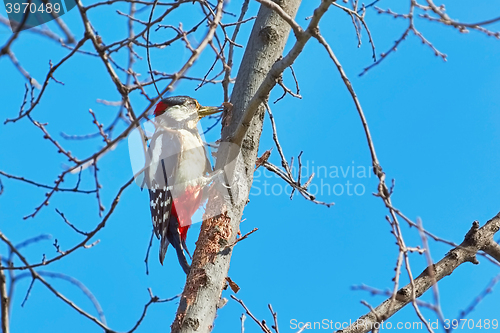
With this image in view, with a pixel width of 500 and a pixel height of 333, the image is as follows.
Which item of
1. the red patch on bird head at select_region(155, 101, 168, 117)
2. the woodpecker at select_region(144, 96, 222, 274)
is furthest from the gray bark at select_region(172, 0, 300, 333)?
the red patch on bird head at select_region(155, 101, 168, 117)

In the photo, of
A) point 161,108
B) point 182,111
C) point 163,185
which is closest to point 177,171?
point 163,185

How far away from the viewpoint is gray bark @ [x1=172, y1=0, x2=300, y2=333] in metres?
2.23

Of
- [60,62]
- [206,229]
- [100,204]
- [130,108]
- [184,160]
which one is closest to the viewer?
[130,108]

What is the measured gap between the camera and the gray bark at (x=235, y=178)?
2.23 m

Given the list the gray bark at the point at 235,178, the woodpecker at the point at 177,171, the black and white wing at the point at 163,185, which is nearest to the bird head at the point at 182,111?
the woodpecker at the point at 177,171

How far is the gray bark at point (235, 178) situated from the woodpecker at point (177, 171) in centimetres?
71

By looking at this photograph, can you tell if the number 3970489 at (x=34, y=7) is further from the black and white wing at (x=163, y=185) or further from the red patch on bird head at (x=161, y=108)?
the red patch on bird head at (x=161, y=108)

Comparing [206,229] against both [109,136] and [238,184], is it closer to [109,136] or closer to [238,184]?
[238,184]

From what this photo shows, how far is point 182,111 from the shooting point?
3672 millimetres

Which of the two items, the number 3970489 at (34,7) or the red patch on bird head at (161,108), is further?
the red patch on bird head at (161,108)

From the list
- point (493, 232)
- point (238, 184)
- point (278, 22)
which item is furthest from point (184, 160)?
point (493, 232)

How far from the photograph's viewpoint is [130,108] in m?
1.58

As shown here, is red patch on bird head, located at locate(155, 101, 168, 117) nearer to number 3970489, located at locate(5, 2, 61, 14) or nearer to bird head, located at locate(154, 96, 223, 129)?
bird head, located at locate(154, 96, 223, 129)

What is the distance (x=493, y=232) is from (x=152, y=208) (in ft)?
7.79
